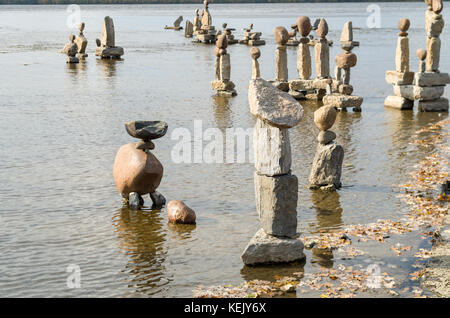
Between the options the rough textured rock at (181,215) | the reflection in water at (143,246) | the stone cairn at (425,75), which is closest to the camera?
the reflection in water at (143,246)

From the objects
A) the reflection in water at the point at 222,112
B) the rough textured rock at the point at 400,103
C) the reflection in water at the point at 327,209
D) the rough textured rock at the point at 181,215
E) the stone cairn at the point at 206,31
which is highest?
the stone cairn at the point at 206,31

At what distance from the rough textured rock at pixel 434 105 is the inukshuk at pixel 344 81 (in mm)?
1906

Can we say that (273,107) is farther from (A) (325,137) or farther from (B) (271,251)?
(A) (325,137)

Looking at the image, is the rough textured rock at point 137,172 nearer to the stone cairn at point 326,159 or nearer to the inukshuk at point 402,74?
the stone cairn at point 326,159

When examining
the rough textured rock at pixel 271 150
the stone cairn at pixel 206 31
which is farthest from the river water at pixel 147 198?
the stone cairn at pixel 206 31

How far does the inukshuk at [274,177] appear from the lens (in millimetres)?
9555

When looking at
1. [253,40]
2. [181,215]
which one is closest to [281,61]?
[181,215]

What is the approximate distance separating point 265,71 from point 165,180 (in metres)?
21.3

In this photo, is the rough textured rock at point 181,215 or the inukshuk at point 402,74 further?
the inukshuk at point 402,74

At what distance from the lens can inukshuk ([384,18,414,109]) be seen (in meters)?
21.7

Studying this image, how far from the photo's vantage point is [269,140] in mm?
9758

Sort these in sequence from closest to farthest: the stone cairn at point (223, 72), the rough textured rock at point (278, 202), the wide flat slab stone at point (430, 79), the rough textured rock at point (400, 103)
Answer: the rough textured rock at point (278, 202) < the wide flat slab stone at point (430, 79) < the rough textured rock at point (400, 103) < the stone cairn at point (223, 72)

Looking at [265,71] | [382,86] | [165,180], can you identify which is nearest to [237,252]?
[165,180]

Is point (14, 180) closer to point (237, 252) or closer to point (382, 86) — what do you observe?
point (237, 252)
